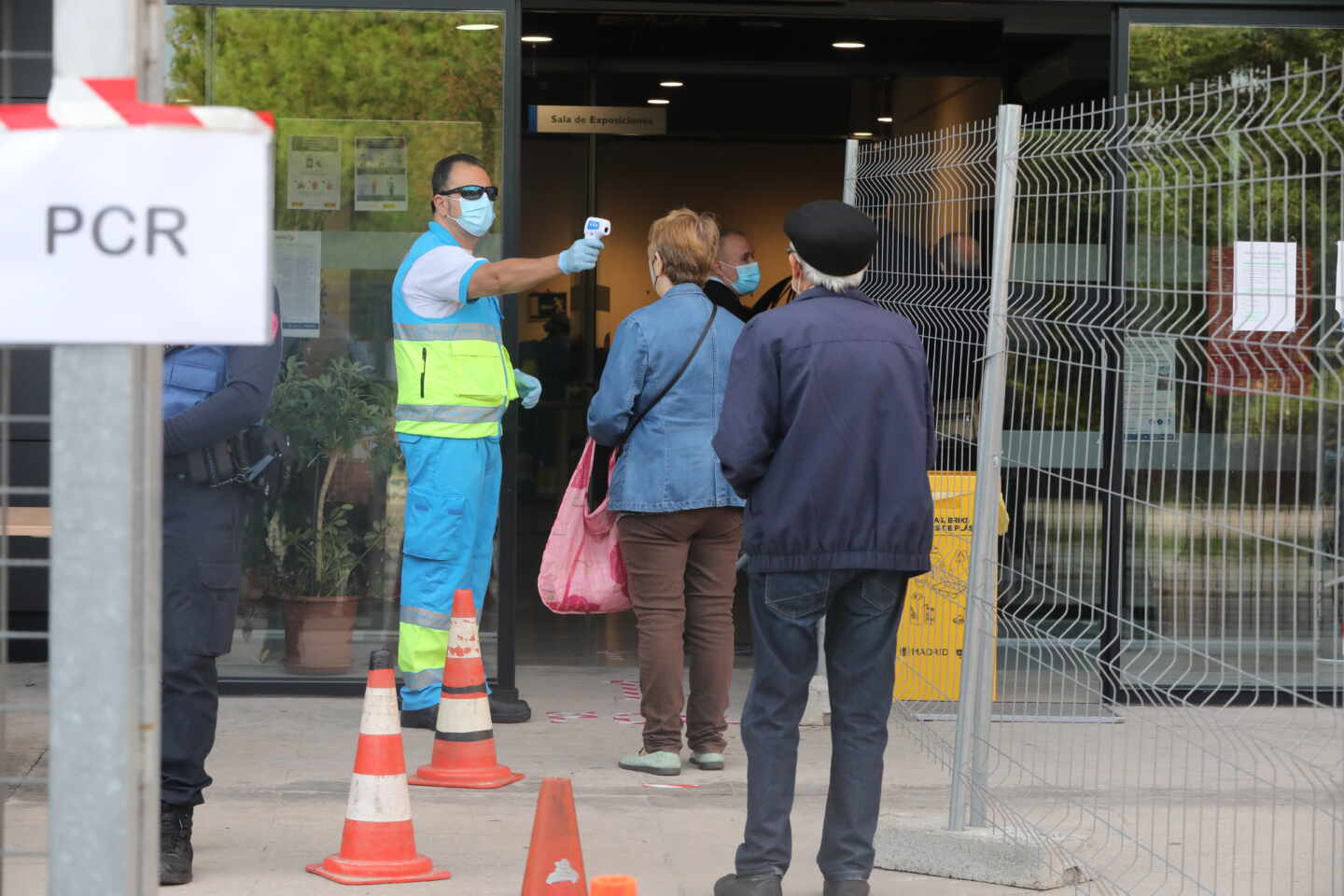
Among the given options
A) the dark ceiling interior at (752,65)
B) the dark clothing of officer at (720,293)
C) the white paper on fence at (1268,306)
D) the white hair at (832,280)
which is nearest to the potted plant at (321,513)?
the dark clothing of officer at (720,293)

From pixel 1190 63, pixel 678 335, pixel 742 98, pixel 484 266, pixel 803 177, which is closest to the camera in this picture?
Result: pixel 678 335

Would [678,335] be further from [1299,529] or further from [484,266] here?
[1299,529]

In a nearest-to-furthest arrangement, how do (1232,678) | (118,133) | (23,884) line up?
(118,133) → (1232,678) → (23,884)

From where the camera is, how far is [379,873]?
14.8 ft

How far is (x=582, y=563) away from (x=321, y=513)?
1.65m

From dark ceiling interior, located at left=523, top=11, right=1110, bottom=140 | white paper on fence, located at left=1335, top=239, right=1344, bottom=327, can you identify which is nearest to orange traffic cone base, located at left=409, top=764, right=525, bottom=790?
white paper on fence, located at left=1335, top=239, right=1344, bottom=327

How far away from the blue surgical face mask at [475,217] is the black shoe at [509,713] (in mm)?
1858

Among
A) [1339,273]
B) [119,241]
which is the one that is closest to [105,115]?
[119,241]

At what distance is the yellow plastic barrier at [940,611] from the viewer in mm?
6402

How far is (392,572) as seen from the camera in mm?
7152

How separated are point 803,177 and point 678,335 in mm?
8780

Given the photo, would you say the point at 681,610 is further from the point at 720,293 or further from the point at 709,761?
the point at 720,293

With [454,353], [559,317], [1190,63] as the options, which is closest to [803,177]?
[559,317]

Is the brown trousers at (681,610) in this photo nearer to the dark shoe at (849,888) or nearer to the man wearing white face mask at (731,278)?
the man wearing white face mask at (731,278)
